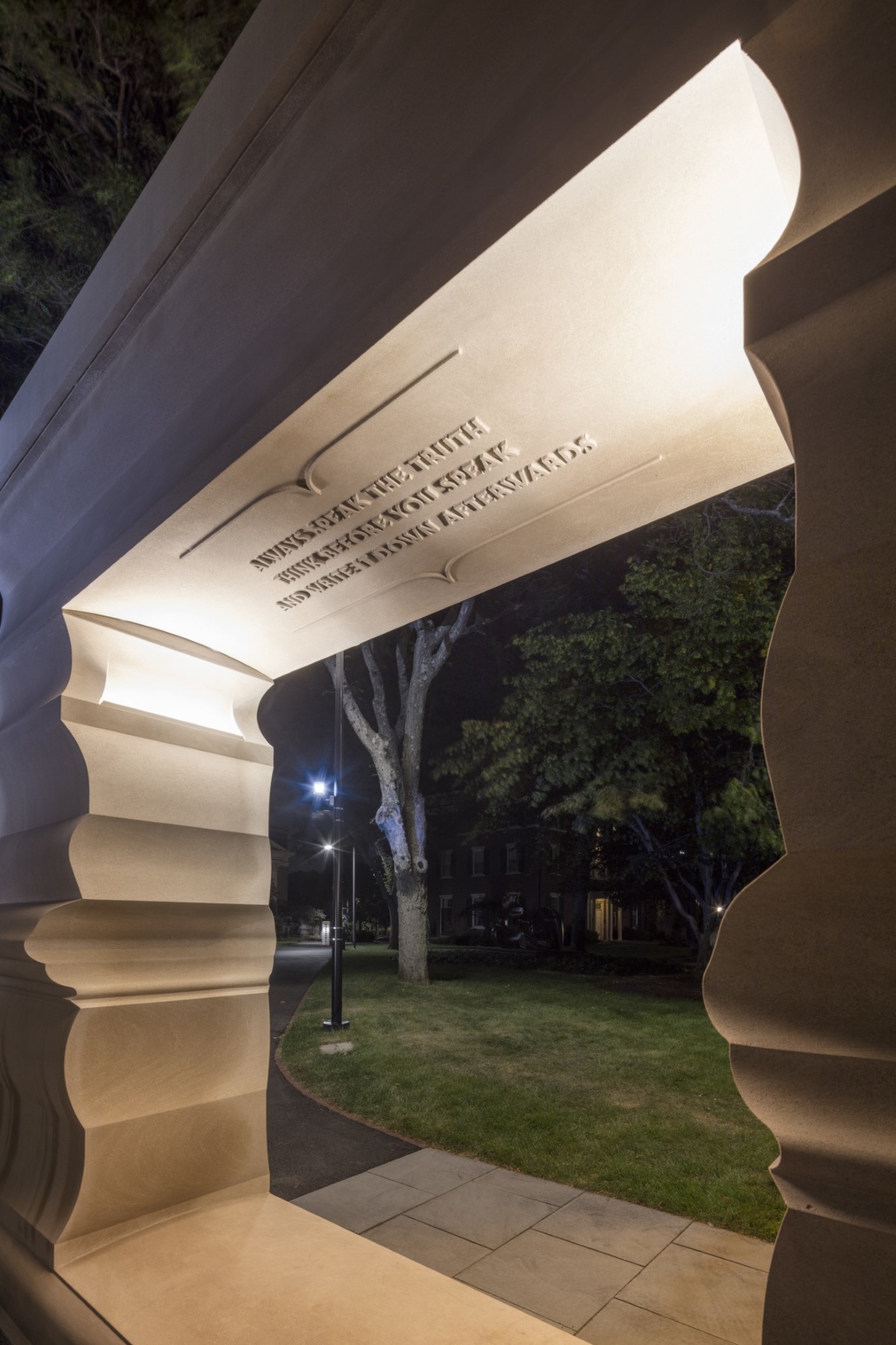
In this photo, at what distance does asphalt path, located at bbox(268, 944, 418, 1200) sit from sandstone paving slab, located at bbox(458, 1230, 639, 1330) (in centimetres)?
169

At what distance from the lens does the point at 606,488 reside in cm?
231

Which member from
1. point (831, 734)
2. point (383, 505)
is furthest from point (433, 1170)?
point (831, 734)

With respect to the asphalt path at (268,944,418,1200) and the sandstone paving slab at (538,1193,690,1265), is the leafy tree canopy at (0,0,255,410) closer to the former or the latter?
the asphalt path at (268,944,418,1200)

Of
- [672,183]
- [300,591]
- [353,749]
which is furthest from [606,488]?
[353,749]

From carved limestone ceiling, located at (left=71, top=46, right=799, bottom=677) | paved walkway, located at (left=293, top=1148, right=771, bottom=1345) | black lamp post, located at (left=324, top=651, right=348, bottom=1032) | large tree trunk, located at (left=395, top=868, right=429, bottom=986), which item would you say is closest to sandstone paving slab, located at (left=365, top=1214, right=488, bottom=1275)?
paved walkway, located at (left=293, top=1148, right=771, bottom=1345)

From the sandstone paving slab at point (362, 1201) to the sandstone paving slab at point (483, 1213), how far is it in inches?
6.5

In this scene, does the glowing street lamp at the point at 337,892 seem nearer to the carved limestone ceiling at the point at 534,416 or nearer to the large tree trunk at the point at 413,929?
the large tree trunk at the point at 413,929

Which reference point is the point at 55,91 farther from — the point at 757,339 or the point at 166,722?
the point at 757,339

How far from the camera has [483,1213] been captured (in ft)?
15.8

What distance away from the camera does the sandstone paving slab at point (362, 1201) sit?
15.6ft

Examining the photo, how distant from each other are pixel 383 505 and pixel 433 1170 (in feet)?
17.0

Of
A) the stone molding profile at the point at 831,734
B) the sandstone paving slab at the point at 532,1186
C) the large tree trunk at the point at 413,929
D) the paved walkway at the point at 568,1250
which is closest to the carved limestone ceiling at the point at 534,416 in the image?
the stone molding profile at the point at 831,734

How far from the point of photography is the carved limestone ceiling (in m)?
1.49

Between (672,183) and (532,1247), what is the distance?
4943 mm
